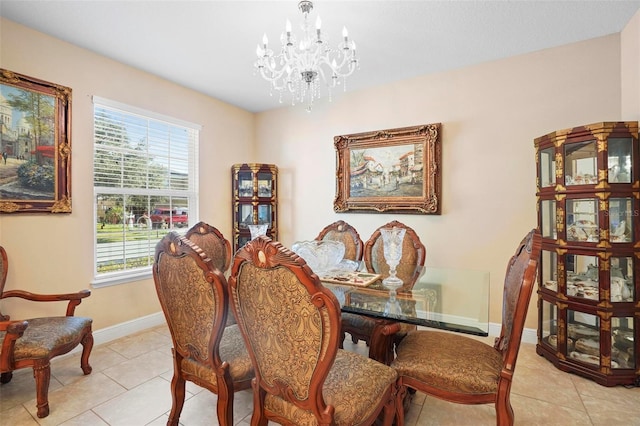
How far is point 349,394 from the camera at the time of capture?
50.3 inches

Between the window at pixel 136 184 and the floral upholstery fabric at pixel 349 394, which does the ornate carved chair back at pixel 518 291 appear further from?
the window at pixel 136 184

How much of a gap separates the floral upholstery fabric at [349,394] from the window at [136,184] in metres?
2.59

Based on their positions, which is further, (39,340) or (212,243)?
(212,243)

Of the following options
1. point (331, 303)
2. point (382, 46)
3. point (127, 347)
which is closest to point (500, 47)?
point (382, 46)

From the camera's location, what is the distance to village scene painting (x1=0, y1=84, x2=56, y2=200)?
235 centimetres

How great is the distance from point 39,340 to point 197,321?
1.35 metres

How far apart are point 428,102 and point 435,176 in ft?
2.73

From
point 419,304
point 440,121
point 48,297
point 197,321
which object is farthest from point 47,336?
point 440,121

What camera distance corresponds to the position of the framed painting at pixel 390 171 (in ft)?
10.8

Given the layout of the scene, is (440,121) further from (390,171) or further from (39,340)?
(39,340)

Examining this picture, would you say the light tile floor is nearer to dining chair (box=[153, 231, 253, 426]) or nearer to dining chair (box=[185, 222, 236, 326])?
dining chair (box=[153, 231, 253, 426])

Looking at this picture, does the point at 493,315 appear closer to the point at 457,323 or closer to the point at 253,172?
the point at 457,323

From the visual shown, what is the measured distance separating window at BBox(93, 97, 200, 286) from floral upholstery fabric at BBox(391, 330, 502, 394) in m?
2.88

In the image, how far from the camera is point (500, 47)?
2.80 metres
